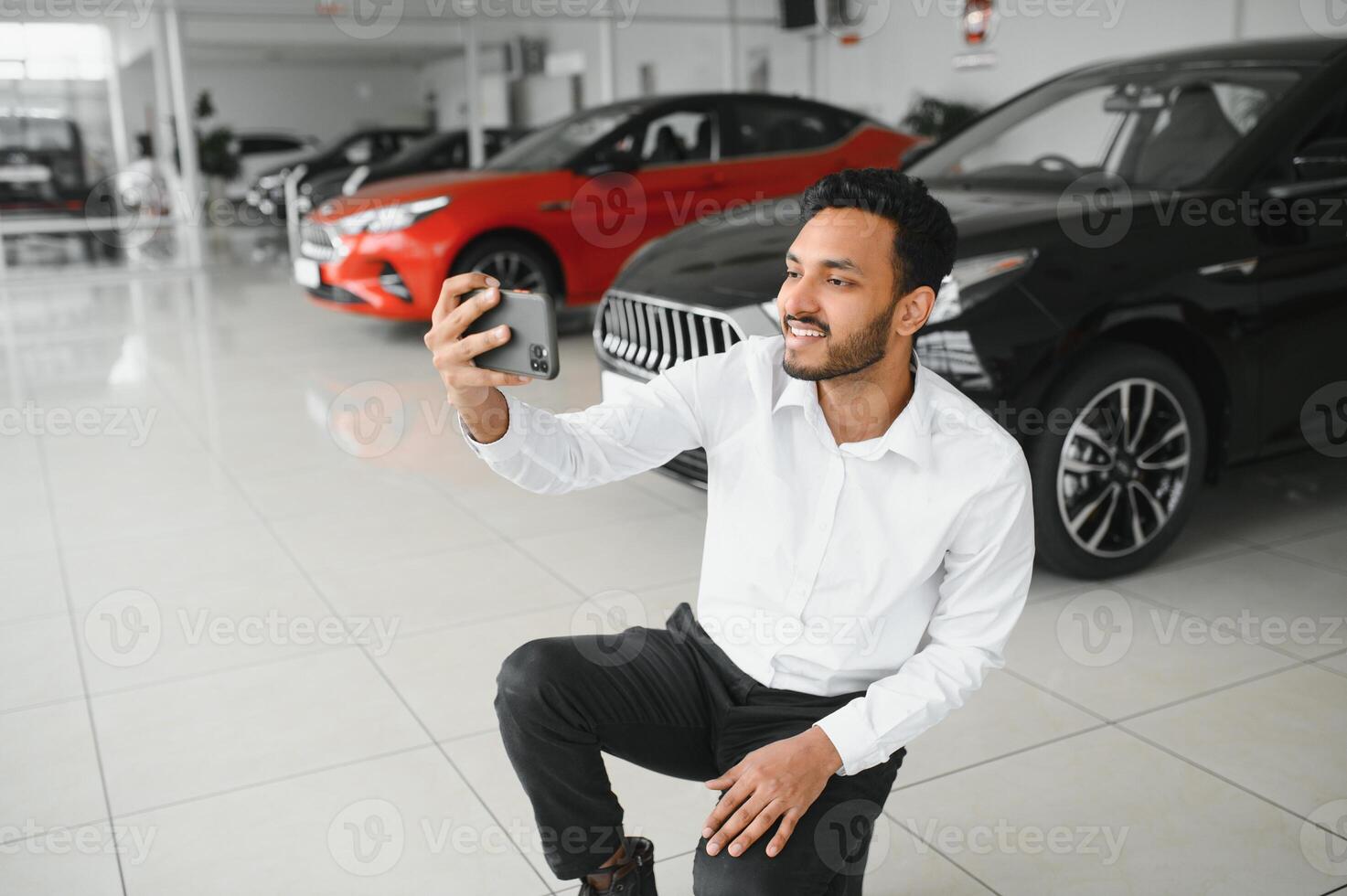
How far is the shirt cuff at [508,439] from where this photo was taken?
1.49 m

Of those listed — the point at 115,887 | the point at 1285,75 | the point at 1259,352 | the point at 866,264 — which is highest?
the point at 1285,75

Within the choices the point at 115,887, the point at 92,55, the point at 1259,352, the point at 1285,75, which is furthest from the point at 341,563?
the point at 92,55

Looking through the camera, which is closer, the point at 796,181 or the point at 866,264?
the point at 866,264

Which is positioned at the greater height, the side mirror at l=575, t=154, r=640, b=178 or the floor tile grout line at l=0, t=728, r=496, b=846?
the side mirror at l=575, t=154, r=640, b=178

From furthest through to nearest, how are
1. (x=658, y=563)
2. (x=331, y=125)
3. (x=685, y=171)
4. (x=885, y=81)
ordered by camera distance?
1. (x=331, y=125)
2. (x=885, y=81)
3. (x=685, y=171)
4. (x=658, y=563)

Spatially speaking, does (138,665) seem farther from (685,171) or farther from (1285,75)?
(685,171)

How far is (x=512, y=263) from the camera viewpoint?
6477 millimetres

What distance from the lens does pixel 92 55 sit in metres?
10.9

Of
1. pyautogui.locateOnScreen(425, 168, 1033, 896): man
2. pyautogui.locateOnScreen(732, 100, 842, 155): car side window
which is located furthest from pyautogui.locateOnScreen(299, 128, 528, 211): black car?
pyautogui.locateOnScreen(425, 168, 1033, 896): man

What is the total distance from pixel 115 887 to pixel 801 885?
4.09 feet

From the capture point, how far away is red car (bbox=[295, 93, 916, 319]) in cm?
630

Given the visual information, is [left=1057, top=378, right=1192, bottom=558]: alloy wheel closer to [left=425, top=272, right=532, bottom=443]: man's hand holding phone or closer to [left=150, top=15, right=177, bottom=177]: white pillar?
[left=425, top=272, right=532, bottom=443]: man's hand holding phone

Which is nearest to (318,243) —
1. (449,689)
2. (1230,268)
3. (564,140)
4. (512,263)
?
(512,263)

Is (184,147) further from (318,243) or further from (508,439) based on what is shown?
(508,439)
